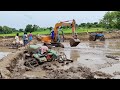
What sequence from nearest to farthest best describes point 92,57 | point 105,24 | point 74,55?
point 92,57 → point 74,55 → point 105,24

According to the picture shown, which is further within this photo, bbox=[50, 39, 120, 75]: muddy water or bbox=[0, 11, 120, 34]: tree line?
bbox=[0, 11, 120, 34]: tree line

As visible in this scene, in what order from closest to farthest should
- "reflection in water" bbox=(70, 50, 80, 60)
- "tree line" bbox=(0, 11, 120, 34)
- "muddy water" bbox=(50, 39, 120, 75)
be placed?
"muddy water" bbox=(50, 39, 120, 75) → "reflection in water" bbox=(70, 50, 80, 60) → "tree line" bbox=(0, 11, 120, 34)

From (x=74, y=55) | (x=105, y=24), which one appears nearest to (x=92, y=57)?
(x=74, y=55)

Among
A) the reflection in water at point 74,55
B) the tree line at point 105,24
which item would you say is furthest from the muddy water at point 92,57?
the tree line at point 105,24

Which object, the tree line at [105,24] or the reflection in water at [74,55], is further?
the tree line at [105,24]

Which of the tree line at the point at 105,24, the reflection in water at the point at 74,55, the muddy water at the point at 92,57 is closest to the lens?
the muddy water at the point at 92,57

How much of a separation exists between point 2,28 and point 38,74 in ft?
168

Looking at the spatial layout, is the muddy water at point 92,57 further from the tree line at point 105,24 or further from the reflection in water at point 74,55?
the tree line at point 105,24

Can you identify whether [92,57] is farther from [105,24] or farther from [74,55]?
[105,24]

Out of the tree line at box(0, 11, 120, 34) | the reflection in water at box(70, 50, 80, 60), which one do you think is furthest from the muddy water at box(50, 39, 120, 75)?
the tree line at box(0, 11, 120, 34)

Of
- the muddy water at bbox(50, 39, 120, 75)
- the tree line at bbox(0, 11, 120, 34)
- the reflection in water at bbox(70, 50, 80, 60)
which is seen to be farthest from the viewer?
the tree line at bbox(0, 11, 120, 34)

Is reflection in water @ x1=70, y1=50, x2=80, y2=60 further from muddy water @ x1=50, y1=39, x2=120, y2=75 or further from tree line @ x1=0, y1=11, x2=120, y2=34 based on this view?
tree line @ x1=0, y1=11, x2=120, y2=34
